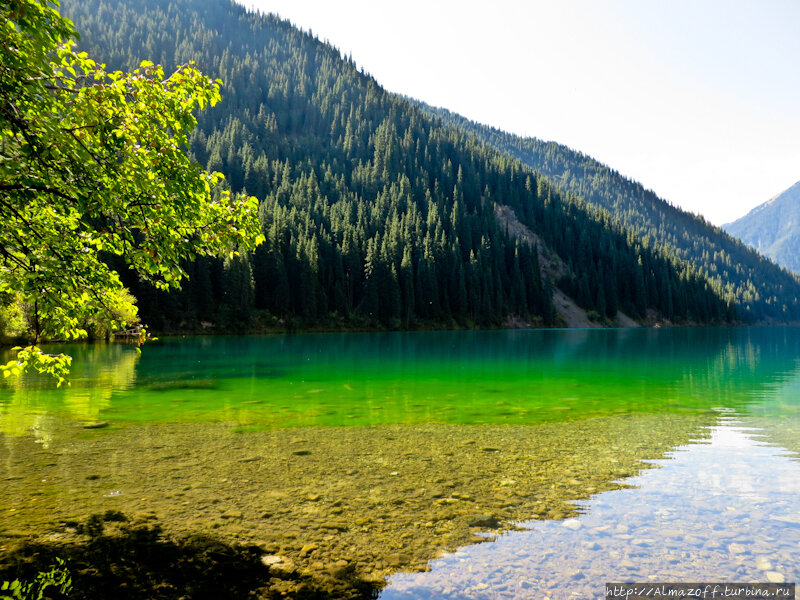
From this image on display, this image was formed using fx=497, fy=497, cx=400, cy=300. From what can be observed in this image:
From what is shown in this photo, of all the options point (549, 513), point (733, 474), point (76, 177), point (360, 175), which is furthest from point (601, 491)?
point (360, 175)

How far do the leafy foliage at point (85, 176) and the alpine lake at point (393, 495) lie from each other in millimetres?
3376

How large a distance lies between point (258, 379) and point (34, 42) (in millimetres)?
25486

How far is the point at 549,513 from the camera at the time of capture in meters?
9.04

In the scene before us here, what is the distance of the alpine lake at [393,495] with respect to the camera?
6.81 m

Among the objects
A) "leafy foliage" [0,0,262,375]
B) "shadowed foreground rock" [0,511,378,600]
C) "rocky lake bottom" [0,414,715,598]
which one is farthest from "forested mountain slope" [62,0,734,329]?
"shadowed foreground rock" [0,511,378,600]

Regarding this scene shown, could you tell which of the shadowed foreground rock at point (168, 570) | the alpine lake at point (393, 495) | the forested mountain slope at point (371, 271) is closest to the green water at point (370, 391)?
the alpine lake at point (393, 495)

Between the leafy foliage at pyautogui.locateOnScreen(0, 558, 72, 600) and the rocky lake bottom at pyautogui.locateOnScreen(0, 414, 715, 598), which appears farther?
the rocky lake bottom at pyautogui.locateOnScreen(0, 414, 715, 598)

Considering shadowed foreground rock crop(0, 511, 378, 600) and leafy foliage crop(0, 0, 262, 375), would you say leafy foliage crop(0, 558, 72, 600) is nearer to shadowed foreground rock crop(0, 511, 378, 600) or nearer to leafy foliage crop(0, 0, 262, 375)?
shadowed foreground rock crop(0, 511, 378, 600)

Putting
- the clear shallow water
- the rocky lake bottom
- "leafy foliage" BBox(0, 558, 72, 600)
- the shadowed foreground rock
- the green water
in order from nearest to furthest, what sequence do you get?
"leafy foliage" BBox(0, 558, 72, 600)
the shadowed foreground rock
the clear shallow water
the rocky lake bottom
the green water

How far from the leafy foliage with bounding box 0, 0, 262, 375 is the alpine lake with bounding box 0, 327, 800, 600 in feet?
11.1

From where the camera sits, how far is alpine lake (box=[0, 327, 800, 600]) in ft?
22.4

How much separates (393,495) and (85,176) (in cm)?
767

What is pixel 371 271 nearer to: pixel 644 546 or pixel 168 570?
pixel 644 546

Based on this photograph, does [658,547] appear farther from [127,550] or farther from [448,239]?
[448,239]
